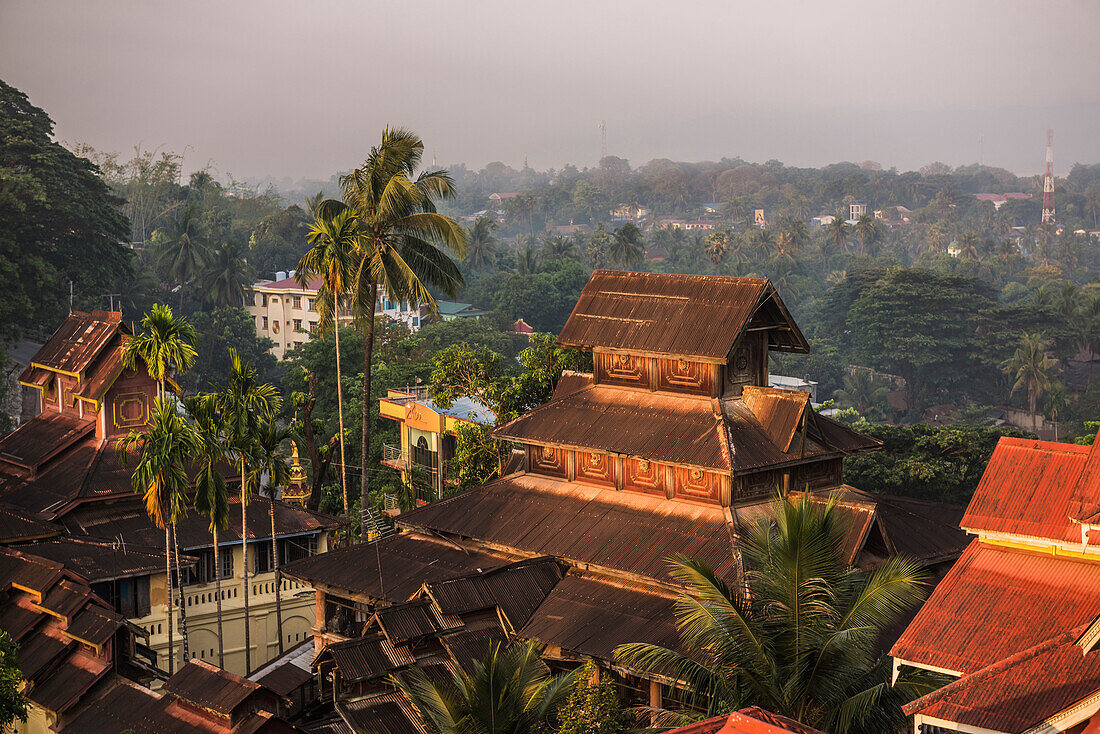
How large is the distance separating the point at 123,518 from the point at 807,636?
66.6 feet

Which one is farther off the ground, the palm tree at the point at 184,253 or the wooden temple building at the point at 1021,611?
the palm tree at the point at 184,253

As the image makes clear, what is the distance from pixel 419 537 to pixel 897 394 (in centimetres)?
7597

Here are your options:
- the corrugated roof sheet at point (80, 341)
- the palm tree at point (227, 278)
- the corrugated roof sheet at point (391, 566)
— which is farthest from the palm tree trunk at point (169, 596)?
the palm tree at point (227, 278)

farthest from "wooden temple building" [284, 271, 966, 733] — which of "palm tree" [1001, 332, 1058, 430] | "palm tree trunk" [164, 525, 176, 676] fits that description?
"palm tree" [1001, 332, 1058, 430]

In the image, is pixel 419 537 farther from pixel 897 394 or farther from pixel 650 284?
pixel 897 394

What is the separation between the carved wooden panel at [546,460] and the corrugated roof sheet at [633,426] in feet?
1.75

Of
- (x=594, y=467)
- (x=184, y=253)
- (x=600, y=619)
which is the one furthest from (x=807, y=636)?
(x=184, y=253)

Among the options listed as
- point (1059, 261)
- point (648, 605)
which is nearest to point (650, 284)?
point (648, 605)

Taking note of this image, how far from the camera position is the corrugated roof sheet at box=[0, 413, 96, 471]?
3127cm

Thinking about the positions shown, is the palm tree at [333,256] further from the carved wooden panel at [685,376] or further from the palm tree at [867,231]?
the palm tree at [867,231]

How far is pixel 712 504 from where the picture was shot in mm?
22984

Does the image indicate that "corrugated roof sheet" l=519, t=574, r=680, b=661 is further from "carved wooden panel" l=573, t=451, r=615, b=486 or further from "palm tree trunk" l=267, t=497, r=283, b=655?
"palm tree trunk" l=267, t=497, r=283, b=655

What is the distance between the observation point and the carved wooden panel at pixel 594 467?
81.2 ft

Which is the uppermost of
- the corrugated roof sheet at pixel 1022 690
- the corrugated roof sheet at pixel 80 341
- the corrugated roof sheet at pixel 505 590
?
the corrugated roof sheet at pixel 80 341
